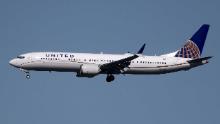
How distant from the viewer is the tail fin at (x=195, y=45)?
Result: 91.1 m

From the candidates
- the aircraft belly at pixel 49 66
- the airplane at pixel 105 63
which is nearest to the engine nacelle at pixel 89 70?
the airplane at pixel 105 63

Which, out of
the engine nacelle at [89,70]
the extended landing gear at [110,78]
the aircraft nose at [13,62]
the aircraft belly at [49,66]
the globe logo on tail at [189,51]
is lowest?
the extended landing gear at [110,78]

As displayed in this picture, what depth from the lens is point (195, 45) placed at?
92.2 metres

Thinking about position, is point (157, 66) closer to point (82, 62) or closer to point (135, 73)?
point (135, 73)

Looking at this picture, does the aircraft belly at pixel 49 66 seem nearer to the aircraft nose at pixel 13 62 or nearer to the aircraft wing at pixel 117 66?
the aircraft nose at pixel 13 62

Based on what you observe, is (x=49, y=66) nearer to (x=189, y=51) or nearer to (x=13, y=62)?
(x=13, y=62)

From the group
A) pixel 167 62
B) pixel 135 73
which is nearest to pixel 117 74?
pixel 135 73

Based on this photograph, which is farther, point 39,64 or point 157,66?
point 157,66

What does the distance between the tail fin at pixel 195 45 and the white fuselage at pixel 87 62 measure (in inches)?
83.1

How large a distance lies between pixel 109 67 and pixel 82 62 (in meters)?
3.99

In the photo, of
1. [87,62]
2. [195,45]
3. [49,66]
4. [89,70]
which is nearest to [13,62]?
[49,66]

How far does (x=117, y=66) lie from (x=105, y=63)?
6.05ft

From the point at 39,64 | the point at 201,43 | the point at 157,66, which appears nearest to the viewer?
the point at 39,64

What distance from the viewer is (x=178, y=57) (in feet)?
295
